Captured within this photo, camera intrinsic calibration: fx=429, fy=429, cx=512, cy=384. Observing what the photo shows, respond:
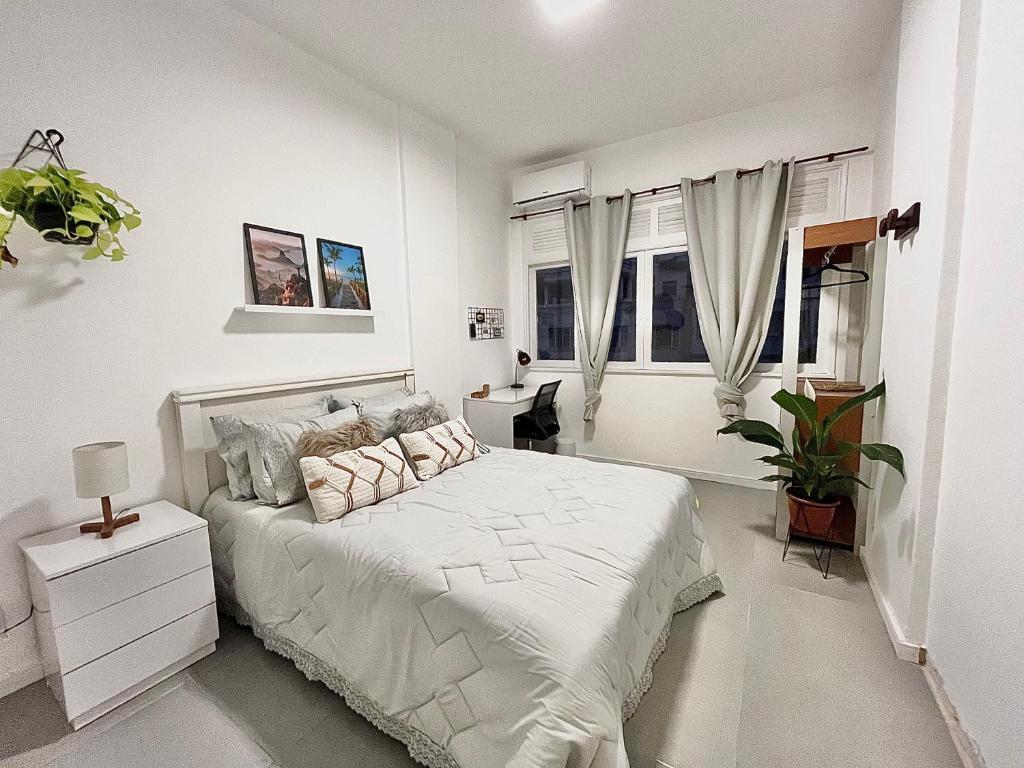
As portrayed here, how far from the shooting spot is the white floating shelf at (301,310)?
2.25 meters

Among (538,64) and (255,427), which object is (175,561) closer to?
(255,427)

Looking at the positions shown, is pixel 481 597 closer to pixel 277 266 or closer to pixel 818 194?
pixel 277 266

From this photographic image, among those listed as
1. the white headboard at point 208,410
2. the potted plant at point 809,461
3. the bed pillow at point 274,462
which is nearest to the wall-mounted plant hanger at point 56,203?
the white headboard at point 208,410

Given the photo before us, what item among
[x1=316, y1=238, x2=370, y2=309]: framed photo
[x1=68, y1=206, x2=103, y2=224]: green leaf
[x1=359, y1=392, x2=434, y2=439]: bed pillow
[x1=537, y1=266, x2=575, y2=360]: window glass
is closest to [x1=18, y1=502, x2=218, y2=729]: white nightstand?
[x1=359, y1=392, x2=434, y2=439]: bed pillow

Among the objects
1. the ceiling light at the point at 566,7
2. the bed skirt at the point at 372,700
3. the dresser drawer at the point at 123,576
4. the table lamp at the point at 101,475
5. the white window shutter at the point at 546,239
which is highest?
the ceiling light at the point at 566,7

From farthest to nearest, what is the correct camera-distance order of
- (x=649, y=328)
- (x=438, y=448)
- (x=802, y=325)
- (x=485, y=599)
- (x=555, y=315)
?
(x=555, y=315)
(x=649, y=328)
(x=802, y=325)
(x=438, y=448)
(x=485, y=599)

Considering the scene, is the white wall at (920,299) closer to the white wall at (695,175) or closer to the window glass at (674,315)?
the white wall at (695,175)

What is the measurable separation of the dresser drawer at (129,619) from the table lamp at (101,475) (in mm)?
289

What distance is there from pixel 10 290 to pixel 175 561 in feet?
3.86

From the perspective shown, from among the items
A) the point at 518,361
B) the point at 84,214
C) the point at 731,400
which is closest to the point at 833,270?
the point at 731,400

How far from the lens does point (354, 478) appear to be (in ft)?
6.24

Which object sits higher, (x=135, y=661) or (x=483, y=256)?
(x=483, y=256)

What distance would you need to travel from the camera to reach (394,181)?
122 inches

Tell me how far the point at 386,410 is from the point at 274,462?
68 centimetres
